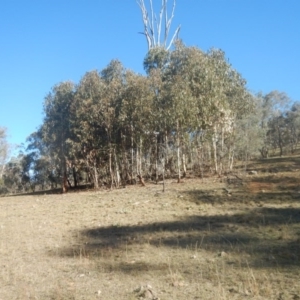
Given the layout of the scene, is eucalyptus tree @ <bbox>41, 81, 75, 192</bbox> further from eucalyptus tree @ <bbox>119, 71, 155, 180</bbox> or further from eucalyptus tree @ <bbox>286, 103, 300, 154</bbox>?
eucalyptus tree @ <bbox>286, 103, 300, 154</bbox>

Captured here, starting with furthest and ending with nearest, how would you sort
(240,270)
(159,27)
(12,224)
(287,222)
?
(159,27)
(12,224)
(287,222)
(240,270)

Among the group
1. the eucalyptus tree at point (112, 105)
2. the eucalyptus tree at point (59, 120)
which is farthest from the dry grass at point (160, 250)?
the eucalyptus tree at point (59, 120)

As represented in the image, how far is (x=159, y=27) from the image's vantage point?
51250mm

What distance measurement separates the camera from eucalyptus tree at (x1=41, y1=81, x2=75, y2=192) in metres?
33.6

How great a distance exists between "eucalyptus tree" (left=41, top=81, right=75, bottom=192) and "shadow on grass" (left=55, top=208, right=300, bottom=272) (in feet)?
69.7

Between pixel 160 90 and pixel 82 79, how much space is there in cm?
805

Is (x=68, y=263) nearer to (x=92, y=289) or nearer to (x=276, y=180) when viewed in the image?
(x=92, y=289)

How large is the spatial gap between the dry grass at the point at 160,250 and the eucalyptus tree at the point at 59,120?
16.0 meters

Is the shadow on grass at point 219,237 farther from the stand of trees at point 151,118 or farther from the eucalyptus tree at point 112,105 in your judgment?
the eucalyptus tree at point 112,105

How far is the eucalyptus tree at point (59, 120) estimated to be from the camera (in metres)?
33.6

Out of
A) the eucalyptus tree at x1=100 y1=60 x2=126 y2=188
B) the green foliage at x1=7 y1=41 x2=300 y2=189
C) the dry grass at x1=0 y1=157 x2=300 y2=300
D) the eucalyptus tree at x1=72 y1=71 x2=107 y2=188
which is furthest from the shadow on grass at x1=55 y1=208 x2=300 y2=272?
the eucalyptus tree at x1=72 y1=71 x2=107 y2=188

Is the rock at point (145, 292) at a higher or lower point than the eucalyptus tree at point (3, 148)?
lower

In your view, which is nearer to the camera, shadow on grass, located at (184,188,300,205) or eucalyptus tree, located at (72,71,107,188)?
shadow on grass, located at (184,188,300,205)

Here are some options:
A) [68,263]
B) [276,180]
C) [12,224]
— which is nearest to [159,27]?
[276,180]
